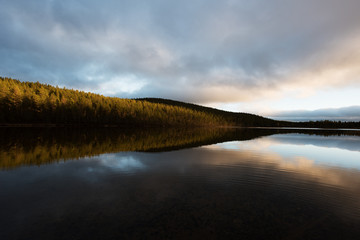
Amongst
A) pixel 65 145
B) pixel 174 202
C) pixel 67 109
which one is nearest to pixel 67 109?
pixel 67 109

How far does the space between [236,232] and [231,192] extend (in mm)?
5188

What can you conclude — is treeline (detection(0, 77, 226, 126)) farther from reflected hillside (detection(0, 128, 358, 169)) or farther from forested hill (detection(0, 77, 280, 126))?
reflected hillside (detection(0, 128, 358, 169))

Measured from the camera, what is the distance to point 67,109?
110 meters

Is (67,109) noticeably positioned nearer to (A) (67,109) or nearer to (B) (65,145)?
(A) (67,109)

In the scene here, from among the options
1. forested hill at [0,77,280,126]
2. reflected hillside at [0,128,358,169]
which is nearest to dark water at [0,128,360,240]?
reflected hillside at [0,128,358,169]

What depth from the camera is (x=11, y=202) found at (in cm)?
1061

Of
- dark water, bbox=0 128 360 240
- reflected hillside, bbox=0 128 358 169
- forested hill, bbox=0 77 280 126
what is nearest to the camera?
dark water, bbox=0 128 360 240

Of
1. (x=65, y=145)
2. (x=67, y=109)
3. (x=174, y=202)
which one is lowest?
(x=174, y=202)

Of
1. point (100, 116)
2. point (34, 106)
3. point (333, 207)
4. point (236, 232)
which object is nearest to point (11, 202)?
point (236, 232)

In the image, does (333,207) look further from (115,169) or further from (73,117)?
(73,117)

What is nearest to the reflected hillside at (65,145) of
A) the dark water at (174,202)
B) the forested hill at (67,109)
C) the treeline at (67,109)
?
the dark water at (174,202)

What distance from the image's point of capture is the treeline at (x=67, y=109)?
94.1 m

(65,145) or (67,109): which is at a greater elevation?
(67,109)

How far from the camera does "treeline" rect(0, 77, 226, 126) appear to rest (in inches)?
3706
